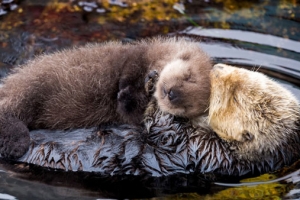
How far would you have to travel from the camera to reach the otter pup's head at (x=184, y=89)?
4445mm

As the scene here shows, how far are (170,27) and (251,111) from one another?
2.53 meters

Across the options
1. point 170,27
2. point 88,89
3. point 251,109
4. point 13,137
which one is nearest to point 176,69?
point 251,109

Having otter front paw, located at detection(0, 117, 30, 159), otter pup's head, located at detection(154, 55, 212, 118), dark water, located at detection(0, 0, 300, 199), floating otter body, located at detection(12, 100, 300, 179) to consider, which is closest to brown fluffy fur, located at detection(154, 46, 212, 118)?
otter pup's head, located at detection(154, 55, 212, 118)

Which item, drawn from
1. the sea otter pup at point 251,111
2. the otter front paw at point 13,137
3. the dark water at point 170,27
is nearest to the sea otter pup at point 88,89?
the otter front paw at point 13,137

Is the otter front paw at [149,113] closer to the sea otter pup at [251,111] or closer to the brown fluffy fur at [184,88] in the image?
the brown fluffy fur at [184,88]

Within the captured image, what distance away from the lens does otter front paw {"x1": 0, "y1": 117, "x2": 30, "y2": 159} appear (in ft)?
15.0

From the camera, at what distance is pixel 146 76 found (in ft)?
15.5

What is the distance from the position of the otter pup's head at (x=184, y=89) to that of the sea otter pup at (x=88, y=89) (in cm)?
1

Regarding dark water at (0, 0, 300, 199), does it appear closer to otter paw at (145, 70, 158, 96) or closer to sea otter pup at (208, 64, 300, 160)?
sea otter pup at (208, 64, 300, 160)

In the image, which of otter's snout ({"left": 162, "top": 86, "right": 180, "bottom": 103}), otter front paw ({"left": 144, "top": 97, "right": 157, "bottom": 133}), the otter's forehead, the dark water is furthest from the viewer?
the dark water

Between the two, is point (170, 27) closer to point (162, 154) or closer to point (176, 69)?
point (176, 69)

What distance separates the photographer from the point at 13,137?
457 cm

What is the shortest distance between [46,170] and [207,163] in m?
1.29

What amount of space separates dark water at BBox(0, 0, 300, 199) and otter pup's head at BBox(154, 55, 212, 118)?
156 centimetres
